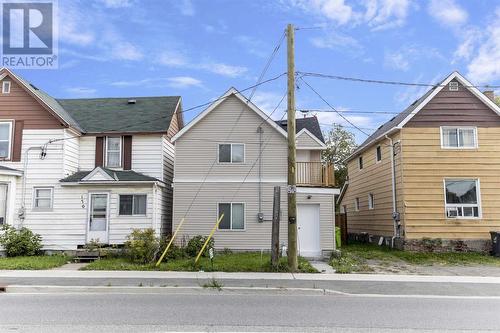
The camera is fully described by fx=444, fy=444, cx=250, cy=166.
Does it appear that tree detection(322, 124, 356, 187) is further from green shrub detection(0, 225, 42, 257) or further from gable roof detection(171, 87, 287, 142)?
green shrub detection(0, 225, 42, 257)

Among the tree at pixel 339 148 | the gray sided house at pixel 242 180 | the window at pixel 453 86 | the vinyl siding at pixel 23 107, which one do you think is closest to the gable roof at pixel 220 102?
the gray sided house at pixel 242 180

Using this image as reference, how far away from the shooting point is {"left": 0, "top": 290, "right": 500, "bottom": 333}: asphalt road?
7348mm

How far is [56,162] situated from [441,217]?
668 inches

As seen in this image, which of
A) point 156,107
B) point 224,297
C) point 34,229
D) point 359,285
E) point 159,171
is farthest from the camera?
point 156,107

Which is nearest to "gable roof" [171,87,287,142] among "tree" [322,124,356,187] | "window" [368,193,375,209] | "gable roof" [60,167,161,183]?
"gable roof" [60,167,161,183]

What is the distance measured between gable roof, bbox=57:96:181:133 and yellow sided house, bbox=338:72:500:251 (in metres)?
11.2

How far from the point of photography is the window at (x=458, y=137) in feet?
66.2

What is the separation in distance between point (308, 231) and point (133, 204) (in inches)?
297

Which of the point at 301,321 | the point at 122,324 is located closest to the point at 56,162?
the point at 122,324

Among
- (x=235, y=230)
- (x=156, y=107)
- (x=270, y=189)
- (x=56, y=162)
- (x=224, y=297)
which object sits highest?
(x=156, y=107)

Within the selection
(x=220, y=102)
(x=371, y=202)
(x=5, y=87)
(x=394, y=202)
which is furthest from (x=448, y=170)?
(x=5, y=87)

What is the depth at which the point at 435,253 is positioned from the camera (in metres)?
19.0

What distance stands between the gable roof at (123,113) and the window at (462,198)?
43.0 feet

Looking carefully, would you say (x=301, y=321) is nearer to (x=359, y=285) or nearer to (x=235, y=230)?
(x=359, y=285)
